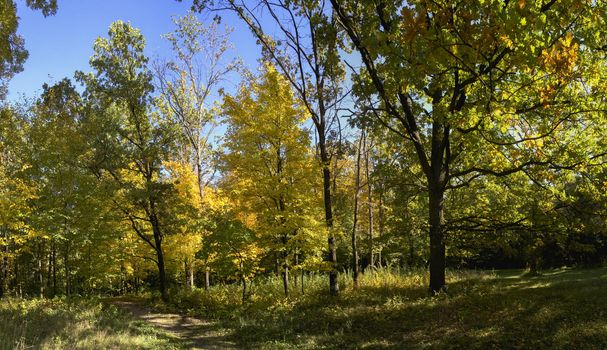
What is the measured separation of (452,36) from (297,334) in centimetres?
729

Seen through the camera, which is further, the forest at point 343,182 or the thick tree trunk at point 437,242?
the thick tree trunk at point 437,242

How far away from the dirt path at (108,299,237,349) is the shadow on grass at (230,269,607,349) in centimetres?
52

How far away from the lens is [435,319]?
8656mm

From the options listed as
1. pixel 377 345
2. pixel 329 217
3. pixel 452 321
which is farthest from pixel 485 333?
pixel 329 217

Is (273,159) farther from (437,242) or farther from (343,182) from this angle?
(343,182)

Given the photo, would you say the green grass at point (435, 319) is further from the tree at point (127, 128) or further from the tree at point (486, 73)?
the tree at point (127, 128)

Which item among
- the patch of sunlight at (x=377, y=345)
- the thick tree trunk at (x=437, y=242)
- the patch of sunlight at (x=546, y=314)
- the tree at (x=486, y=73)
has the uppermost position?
the tree at (x=486, y=73)

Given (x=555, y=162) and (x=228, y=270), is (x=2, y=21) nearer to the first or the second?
(x=228, y=270)

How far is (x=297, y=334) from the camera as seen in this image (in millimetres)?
9258

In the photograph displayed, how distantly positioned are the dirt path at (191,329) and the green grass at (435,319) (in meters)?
0.41

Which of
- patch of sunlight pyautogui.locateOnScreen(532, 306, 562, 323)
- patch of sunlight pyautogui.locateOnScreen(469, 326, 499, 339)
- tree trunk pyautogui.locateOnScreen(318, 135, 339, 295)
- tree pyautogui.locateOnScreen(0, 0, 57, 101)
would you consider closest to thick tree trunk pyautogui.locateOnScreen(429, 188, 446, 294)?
patch of sunlight pyautogui.locateOnScreen(532, 306, 562, 323)

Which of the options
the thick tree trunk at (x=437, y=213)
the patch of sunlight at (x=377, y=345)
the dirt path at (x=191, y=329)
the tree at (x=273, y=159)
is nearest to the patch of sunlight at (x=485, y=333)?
the patch of sunlight at (x=377, y=345)

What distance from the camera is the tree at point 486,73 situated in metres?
3.87

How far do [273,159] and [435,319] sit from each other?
7.84 metres
